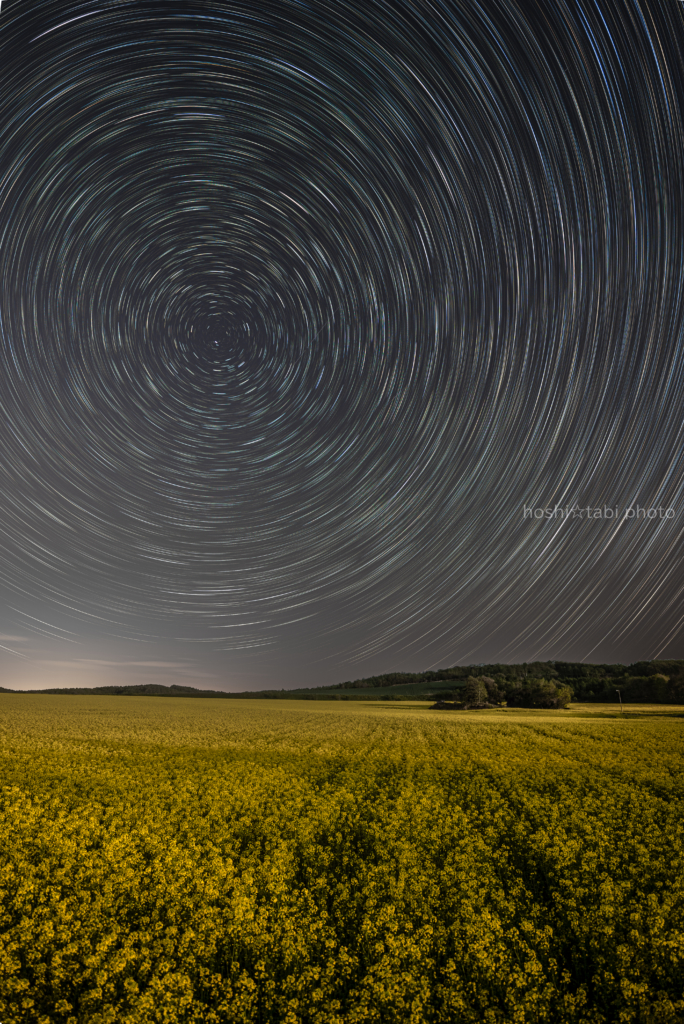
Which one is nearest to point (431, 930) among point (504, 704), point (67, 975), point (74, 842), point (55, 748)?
point (67, 975)

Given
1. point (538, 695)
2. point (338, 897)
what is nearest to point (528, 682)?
point (538, 695)

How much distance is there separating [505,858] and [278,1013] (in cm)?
857

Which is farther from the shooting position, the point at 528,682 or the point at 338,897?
the point at 528,682

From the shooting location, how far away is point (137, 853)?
1462 cm

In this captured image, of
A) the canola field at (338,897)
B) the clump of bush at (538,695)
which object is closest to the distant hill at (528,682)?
the clump of bush at (538,695)

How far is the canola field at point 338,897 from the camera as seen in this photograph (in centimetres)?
958

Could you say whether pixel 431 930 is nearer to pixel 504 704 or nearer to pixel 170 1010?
pixel 170 1010

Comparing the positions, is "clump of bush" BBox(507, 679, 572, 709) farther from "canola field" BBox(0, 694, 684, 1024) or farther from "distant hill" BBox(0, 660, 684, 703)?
"canola field" BBox(0, 694, 684, 1024)

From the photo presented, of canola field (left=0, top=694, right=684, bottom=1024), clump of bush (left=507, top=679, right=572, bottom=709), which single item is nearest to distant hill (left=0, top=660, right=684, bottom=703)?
clump of bush (left=507, top=679, right=572, bottom=709)

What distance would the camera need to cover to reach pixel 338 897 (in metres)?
13.0

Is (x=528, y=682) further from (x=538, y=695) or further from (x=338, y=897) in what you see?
(x=338, y=897)

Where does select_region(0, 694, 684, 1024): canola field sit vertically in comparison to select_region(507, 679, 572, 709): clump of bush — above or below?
above

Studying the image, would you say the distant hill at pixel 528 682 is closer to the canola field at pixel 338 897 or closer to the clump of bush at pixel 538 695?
the clump of bush at pixel 538 695

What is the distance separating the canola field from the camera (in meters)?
9.58
